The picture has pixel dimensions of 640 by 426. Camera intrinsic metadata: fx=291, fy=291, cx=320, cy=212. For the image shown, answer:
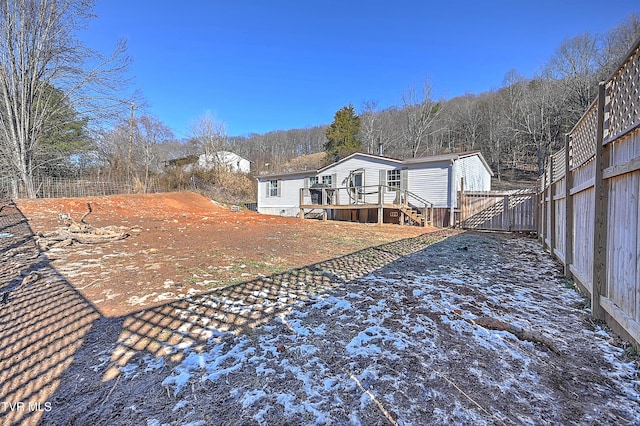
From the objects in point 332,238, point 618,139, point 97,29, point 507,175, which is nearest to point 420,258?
point 332,238

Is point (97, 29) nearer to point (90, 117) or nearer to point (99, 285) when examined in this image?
point (90, 117)

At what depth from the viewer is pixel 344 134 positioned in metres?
32.6

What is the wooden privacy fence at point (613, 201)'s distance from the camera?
2.15 m

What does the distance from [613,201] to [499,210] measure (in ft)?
32.8

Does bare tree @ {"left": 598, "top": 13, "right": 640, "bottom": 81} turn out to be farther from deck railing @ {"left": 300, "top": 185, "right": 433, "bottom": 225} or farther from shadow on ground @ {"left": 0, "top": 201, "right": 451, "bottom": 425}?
shadow on ground @ {"left": 0, "top": 201, "right": 451, "bottom": 425}

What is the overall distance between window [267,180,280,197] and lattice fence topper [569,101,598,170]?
16.6 m

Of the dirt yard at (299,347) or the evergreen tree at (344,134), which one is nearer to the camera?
the dirt yard at (299,347)

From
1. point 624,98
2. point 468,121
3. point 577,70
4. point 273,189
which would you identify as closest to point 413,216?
point 273,189

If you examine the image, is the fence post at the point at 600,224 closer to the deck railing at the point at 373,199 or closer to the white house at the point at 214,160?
the deck railing at the point at 373,199

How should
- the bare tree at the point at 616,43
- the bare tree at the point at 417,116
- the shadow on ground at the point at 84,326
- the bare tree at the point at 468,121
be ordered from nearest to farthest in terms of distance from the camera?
the shadow on ground at the point at 84,326 < the bare tree at the point at 616,43 < the bare tree at the point at 417,116 < the bare tree at the point at 468,121

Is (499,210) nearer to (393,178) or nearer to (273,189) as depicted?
(393,178)

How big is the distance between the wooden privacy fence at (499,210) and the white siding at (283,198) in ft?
31.6

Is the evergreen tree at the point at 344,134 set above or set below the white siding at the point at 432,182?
above

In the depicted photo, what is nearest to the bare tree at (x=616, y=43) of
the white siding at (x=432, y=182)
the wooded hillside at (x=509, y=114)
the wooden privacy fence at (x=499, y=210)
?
the wooded hillside at (x=509, y=114)
